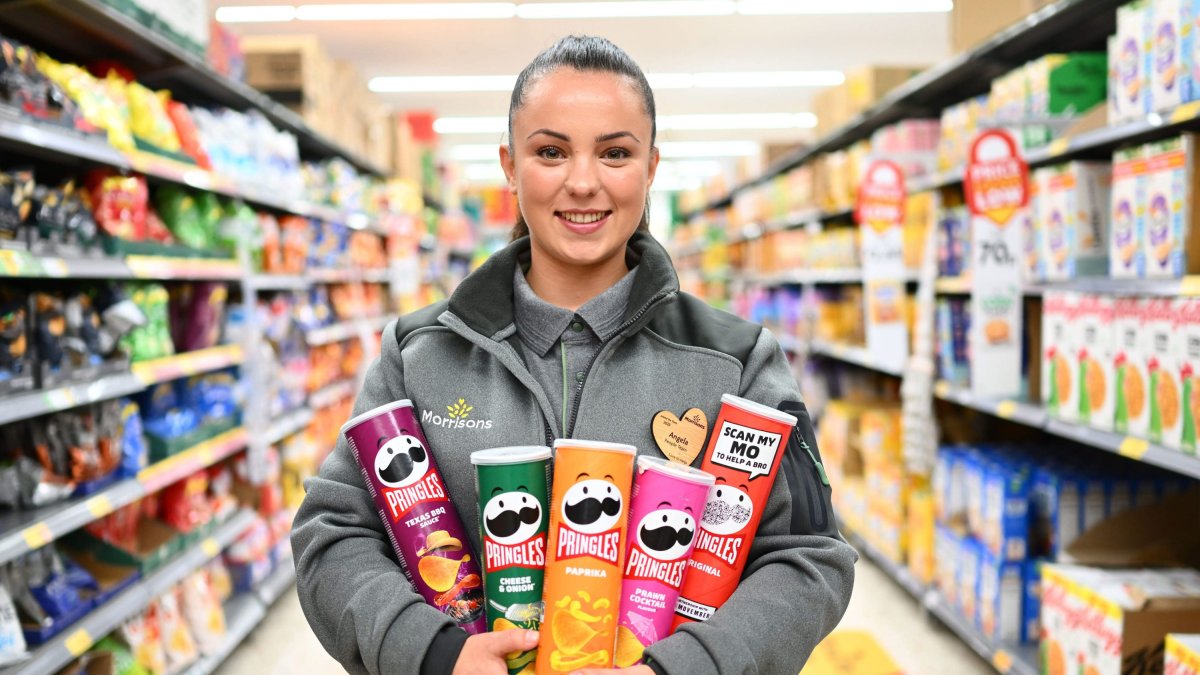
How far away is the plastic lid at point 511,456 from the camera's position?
1.05 m

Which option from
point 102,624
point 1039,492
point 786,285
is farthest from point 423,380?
point 786,285

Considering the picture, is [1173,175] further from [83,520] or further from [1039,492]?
[83,520]

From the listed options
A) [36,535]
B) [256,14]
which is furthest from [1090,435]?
[256,14]

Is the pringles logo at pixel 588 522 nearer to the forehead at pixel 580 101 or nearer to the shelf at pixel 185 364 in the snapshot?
the forehead at pixel 580 101

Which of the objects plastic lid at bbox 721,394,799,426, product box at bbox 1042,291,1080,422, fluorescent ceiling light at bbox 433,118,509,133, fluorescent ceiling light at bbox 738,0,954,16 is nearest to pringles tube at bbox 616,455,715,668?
plastic lid at bbox 721,394,799,426

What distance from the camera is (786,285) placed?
6.59 m

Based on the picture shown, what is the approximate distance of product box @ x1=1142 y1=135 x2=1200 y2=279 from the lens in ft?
6.82

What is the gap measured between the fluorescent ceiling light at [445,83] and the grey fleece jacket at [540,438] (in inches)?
339

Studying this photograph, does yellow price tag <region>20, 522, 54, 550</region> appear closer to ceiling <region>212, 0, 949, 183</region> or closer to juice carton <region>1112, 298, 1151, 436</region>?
juice carton <region>1112, 298, 1151, 436</region>

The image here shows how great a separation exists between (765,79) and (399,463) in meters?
9.73

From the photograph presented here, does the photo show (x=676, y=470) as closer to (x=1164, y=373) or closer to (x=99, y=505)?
(x=1164, y=373)

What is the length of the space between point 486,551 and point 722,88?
33.0ft

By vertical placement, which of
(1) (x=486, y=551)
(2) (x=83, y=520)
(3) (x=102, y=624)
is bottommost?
(3) (x=102, y=624)

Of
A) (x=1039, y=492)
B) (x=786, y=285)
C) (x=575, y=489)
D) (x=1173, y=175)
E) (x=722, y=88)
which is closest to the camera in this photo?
(x=575, y=489)
